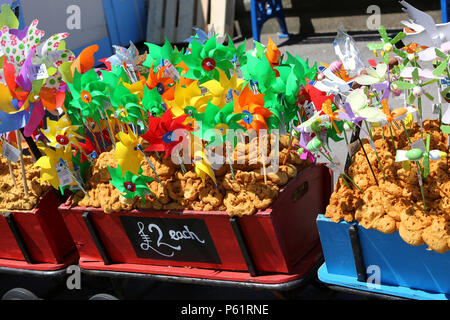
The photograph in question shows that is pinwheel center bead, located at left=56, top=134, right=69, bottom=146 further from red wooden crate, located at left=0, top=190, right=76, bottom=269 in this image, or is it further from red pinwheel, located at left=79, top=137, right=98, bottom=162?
red wooden crate, located at left=0, top=190, right=76, bottom=269

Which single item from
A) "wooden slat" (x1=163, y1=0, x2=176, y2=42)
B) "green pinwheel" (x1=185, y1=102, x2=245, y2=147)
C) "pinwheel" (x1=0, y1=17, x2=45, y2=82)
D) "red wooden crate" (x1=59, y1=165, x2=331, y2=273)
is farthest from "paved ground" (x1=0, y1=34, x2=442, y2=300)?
"wooden slat" (x1=163, y1=0, x2=176, y2=42)

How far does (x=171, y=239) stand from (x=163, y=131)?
43cm

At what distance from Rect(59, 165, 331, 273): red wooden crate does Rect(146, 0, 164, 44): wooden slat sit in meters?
5.65

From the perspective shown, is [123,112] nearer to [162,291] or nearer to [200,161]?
[200,161]

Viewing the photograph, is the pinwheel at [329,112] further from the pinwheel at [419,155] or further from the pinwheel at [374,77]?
the pinwheel at [419,155]

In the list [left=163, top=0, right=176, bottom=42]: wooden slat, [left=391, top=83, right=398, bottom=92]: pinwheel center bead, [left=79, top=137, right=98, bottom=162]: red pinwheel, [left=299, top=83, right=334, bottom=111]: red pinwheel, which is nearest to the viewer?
[left=391, top=83, right=398, bottom=92]: pinwheel center bead

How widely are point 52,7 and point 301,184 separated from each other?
17.5ft

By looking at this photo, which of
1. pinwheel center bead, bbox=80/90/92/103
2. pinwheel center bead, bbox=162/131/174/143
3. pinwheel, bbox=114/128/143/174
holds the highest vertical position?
pinwheel center bead, bbox=80/90/92/103

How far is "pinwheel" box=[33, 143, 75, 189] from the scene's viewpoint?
2.43 m

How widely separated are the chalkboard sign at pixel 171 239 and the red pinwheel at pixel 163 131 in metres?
0.28

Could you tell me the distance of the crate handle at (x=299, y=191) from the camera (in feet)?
7.32

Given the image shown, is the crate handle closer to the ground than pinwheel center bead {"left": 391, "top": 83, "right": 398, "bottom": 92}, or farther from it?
closer to the ground

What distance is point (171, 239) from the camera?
2.32m

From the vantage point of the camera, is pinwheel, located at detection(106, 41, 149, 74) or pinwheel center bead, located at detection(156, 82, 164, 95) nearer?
pinwheel center bead, located at detection(156, 82, 164, 95)
